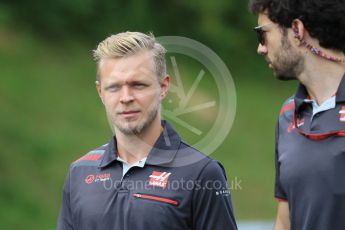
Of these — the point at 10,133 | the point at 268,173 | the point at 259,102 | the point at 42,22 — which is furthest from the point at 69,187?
the point at 259,102

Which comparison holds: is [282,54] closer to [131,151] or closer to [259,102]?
[131,151]

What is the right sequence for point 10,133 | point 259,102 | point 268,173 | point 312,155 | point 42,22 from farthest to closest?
point 259,102 < point 42,22 < point 268,173 < point 10,133 < point 312,155

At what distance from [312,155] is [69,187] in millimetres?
1374

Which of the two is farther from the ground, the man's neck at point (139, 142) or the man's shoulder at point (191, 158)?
the man's neck at point (139, 142)

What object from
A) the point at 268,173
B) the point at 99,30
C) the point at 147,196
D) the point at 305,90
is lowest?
the point at 268,173

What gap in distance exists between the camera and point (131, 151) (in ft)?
17.0

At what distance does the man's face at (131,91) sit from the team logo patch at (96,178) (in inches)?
10.5

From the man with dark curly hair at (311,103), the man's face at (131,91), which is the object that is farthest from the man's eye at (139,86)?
the man with dark curly hair at (311,103)

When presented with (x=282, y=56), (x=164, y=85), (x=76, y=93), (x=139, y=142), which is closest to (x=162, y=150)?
(x=139, y=142)

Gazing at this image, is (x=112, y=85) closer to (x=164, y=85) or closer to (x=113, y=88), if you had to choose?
(x=113, y=88)

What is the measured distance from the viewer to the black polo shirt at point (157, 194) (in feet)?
16.2

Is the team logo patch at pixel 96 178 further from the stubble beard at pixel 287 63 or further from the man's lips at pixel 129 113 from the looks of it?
the stubble beard at pixel 287 63

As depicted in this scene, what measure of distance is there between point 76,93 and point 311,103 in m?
11.2

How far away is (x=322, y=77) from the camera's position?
4.92 m
